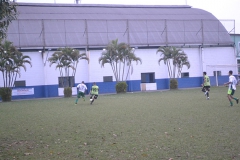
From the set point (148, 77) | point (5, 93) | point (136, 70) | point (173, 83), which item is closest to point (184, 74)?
point (148, 77)

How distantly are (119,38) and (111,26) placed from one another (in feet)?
6.96

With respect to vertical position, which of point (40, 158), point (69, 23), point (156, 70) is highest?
point (69, 23)

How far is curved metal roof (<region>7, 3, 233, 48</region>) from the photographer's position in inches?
1923

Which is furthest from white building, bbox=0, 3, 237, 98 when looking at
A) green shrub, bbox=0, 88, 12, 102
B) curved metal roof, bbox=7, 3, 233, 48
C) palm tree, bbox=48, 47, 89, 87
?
green shrub, bbox=0, 88, 12, 102

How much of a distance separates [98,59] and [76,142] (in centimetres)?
3889

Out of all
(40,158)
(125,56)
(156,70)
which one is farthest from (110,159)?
(156,70)

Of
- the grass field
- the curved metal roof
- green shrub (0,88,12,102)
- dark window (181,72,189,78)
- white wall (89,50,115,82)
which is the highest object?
the curved metal roof

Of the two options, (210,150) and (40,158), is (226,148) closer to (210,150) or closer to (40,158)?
(210,150)

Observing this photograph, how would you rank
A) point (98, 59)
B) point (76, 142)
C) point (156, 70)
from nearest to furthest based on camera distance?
1. point (76, 142)
2. point (98, 59)
3. point (156, 70)

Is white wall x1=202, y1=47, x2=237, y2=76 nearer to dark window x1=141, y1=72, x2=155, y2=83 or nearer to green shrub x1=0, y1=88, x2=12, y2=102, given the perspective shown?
dark window x1=141, y1=72, x2=155, y2=83

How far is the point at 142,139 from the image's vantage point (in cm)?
1105

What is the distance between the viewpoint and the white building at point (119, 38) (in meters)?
47.8

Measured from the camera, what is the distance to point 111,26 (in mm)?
53000

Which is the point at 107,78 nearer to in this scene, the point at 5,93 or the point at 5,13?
the point at 5,93
